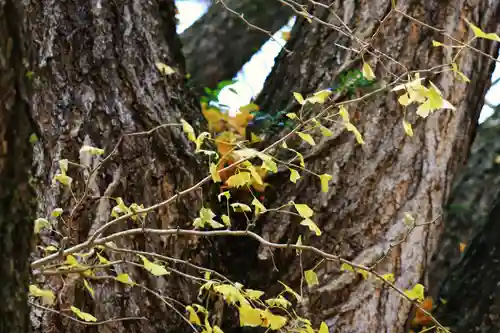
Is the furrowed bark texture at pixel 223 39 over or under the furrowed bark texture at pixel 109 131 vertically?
over

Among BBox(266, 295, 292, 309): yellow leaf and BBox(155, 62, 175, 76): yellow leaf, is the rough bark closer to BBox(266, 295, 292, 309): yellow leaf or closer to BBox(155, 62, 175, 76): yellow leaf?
BBox(266, 295, 292, 309): yellow leaf

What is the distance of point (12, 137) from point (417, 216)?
1.35m

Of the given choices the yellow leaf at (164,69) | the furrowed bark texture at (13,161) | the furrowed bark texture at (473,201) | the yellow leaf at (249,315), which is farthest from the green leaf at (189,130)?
the furrowed bark texture at (473,201)

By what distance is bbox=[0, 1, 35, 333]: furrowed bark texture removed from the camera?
0.82 m

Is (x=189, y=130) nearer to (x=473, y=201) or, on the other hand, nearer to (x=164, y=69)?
(x=164, y=69)

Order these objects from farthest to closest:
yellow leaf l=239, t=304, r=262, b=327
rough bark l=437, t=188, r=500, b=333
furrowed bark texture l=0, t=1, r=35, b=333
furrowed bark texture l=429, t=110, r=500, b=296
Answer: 1. furrowed bark texture l=429, t=110, r=500, b=296
2. rough bark l=437, t=188, r=500, b=333
3. yellow leaf l=239, t=304, r=262, b=327
4. furrowed bark texture l=0, t=1, r=35, b=333

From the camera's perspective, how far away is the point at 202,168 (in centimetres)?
192

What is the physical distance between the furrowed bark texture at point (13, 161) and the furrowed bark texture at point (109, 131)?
71cm

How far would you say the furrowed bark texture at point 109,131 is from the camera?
1.64 meters

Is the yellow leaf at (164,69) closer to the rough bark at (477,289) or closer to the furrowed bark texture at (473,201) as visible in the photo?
the rough bark at (477,289)

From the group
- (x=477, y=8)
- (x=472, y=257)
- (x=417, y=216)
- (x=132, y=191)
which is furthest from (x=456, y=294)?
(x=132, y=191)

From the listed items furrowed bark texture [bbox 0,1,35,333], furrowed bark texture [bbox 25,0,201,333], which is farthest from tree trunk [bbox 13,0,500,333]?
furrowed bark texture [bbox 0,1,35,333]

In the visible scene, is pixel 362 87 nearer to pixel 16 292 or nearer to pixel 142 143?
pixel 142 143

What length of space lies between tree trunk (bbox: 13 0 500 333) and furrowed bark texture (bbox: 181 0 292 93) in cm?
115
